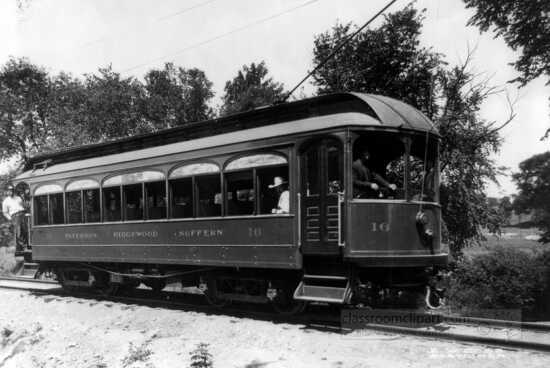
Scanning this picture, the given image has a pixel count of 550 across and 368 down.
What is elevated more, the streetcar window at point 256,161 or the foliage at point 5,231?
the streetcar window at point 256,161

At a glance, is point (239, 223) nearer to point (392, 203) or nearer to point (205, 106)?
point (392, 203)

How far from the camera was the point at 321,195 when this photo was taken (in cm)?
805

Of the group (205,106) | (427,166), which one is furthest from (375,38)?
(205,106)

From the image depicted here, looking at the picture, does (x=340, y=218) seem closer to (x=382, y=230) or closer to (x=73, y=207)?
(x=382, y=230)

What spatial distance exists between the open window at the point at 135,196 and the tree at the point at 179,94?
3338 centimetres

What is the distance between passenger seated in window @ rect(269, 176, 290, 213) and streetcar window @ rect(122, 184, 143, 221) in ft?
12.7

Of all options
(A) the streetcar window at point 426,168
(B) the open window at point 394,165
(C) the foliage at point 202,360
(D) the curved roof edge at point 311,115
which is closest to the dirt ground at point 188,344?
(C) the foliage at point 202,360

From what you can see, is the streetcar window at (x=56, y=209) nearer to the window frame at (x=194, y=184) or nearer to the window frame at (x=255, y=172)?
the window frame at (x=194, y=184)

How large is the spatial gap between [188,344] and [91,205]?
597 cm

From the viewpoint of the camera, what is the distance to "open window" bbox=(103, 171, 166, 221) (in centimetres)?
1098

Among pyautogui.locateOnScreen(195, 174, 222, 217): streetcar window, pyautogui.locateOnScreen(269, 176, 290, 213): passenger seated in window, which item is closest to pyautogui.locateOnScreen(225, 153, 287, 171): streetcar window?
pyautogui.locateOnScreen(269, 176, 290, 213): passenger seated in window

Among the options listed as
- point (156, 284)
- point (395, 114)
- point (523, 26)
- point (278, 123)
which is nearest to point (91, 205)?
point (156, 284)

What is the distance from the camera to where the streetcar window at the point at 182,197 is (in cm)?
1035

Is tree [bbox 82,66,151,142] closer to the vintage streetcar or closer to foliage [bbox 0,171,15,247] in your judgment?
foliage [bbox 0,171,15,247]
